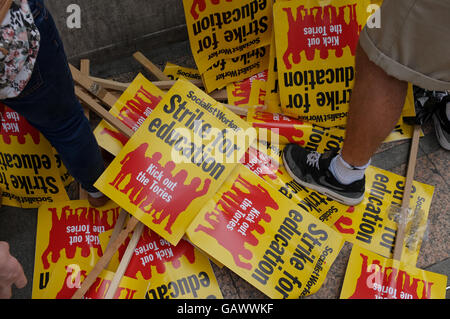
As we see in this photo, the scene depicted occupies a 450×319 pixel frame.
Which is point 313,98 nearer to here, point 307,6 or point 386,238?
point 307,6

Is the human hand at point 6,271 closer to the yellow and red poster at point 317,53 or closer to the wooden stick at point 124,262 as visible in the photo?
the wooden stick at point 124,262

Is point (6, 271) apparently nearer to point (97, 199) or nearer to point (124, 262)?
point (124, 262)

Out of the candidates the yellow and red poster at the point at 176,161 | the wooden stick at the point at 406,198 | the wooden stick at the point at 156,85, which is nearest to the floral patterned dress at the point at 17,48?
the yellow and red poster at the point at 176,161

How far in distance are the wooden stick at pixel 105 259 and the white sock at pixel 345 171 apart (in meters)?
0.93

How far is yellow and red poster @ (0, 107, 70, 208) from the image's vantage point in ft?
5.77

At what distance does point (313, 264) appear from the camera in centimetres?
161

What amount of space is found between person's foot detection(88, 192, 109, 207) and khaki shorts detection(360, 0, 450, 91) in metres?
1.25

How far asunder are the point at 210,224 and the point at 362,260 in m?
0.70

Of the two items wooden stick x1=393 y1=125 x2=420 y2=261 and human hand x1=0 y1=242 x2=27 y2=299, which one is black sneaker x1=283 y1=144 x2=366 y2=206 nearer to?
wooden stick x1=393 y1=125 x2=420 y2=261

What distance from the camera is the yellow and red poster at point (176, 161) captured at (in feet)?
5.28

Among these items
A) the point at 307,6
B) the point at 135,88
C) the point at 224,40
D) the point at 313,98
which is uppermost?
the point at 307,6

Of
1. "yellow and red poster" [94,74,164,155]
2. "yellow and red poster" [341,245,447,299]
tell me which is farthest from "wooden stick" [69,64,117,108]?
"yellow and red poster" [341,245,447,299]

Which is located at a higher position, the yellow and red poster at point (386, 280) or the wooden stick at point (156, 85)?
the wooden stick at point (156, 85)
